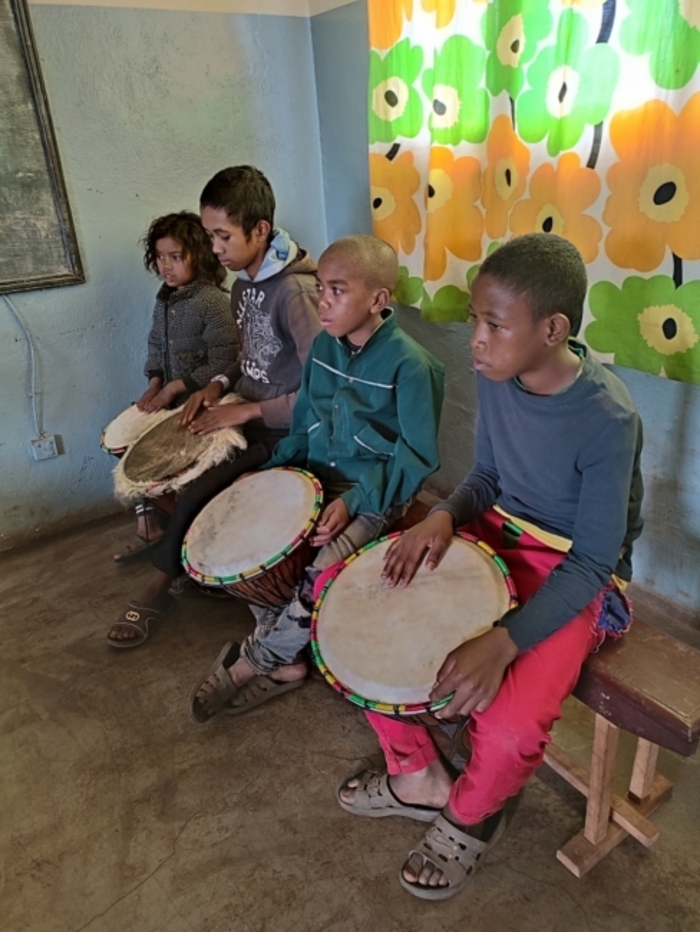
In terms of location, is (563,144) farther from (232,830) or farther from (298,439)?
(232,830)

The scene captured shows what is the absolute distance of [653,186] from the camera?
1.55 meters

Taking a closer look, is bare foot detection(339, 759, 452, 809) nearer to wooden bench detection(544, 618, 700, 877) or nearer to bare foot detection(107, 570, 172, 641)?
wooden bench detection(544, 618, 700, 877)

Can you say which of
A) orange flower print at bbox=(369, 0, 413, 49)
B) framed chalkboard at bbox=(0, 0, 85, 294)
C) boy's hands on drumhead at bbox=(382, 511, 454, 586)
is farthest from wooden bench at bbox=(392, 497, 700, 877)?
framed chalkboard at bbox=(0, 0, 85, 294)

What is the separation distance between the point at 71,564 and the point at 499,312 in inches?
80.5

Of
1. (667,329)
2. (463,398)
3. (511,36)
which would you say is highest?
(511,36)

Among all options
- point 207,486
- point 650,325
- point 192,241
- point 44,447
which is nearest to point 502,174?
point 650,325

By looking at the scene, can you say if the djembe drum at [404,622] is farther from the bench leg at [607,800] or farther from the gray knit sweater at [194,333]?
the gray knit sweater at [194,333]

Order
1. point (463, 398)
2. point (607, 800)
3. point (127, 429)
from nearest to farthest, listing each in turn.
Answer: point (607, 800)
point (127, 429)
point (463, 398)

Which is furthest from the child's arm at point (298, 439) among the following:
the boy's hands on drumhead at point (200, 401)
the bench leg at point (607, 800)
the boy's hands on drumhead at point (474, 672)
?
the bench leg at point (607, 800)

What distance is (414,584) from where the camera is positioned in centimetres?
134

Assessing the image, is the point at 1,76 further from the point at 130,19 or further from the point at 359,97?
the point at 359,97

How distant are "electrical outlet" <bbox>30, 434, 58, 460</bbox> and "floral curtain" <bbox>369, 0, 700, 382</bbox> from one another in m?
1.60

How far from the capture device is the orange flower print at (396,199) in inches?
90.0

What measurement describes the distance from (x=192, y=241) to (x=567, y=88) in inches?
51.1
